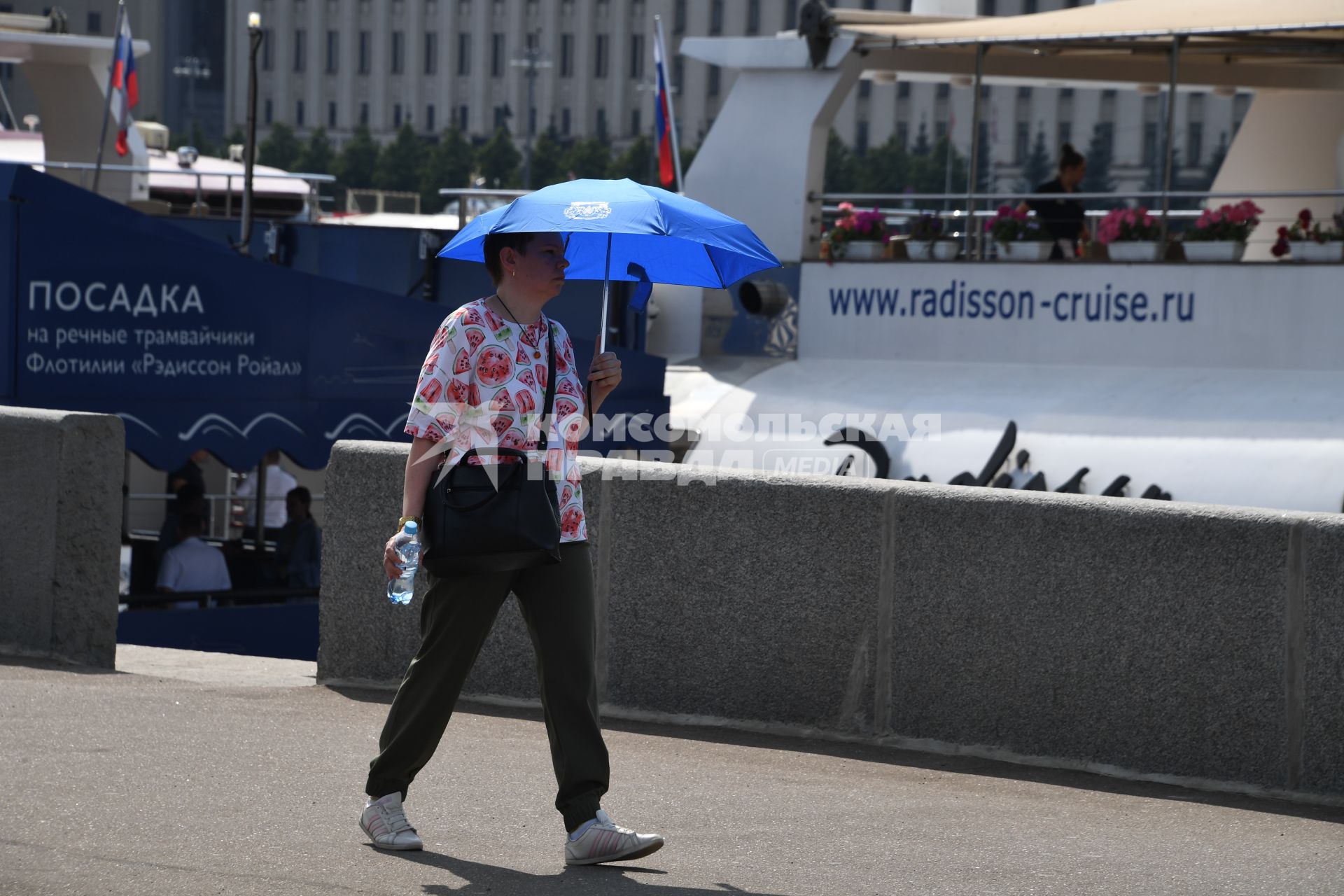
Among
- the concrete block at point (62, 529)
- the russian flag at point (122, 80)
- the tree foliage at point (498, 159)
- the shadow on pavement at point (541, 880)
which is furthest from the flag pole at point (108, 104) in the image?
the tree foliage at point (498, 159)

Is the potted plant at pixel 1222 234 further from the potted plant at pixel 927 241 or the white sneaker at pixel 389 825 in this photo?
the white sneaker at pixel 389 825

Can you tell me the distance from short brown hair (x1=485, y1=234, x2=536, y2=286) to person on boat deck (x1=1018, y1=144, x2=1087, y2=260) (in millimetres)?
10971

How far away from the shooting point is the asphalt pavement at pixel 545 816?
16.1 ft

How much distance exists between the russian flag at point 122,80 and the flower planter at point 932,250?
820 centimetres

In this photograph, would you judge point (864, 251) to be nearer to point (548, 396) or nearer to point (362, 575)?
point (362, 575)

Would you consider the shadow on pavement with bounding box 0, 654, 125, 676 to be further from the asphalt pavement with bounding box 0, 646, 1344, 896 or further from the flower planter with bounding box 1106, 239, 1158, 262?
the flower planter with bounding box 1106, 239, 1158, 262

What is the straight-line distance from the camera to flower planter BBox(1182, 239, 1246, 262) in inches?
570

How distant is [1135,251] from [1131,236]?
16cm

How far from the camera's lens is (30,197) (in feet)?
42.2

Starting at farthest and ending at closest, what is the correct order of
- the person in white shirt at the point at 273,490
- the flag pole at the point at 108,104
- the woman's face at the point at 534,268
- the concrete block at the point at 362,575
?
the person in white shirt at the point at 273,490 → the flag pole at the point at 108,104 → the concrete block at the point at 362,575 → the woman's face at the point at 534,268

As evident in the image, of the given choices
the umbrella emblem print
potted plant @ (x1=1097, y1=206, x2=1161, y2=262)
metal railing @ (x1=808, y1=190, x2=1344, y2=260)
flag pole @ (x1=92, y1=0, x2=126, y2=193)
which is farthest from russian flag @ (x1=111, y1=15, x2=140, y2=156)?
the umbrella emblem print

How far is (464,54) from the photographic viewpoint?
106 meters

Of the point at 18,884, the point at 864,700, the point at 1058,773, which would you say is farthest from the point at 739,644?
the point at 18,884

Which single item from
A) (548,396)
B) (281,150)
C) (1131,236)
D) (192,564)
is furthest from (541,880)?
(281,150)
